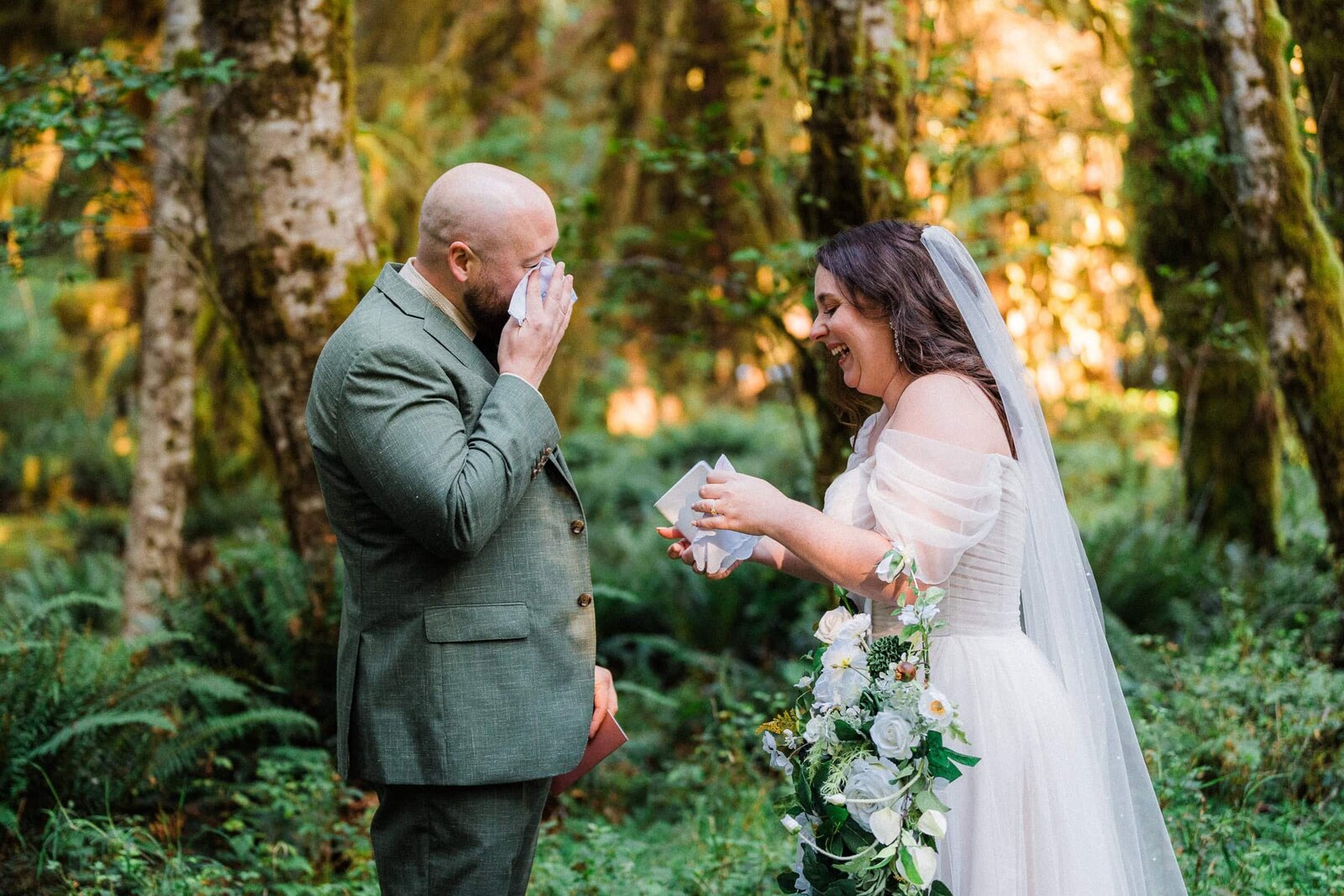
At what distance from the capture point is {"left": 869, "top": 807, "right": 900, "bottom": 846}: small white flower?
88.1 inches

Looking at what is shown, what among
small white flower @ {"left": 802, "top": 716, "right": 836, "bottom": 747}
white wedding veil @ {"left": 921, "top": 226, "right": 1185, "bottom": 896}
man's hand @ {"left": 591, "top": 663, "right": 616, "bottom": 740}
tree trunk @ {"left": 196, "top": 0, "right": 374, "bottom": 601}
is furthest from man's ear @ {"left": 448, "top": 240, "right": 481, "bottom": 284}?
tree trunk @ {"left": 196, "top": 0, "right": 374, "bottom": 601}

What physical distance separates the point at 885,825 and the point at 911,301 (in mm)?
1196

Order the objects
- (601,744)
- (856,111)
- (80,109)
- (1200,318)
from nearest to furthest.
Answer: (601,744) → (80,109) → (856,111) → (1200,318)

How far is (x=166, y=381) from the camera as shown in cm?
580

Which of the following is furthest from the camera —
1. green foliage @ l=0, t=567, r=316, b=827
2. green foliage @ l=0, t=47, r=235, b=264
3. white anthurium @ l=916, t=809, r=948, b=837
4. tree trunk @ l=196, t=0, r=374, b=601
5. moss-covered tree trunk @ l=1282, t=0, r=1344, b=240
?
moss-covered tree trunk @ l=1282, t=0, r=1344, b=240

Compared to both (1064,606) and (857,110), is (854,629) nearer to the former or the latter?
(1064,606)

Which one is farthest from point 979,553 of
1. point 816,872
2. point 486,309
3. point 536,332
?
point 486,309

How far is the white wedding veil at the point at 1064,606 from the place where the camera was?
2619mm

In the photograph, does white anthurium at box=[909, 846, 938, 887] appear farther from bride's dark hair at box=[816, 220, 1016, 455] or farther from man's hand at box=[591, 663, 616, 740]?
bride's dark hair at box=[816, 220, 1016, 455]

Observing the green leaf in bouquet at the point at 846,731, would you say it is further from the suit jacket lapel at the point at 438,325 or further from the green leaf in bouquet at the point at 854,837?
the suit jacket lapel at the point at 438,325

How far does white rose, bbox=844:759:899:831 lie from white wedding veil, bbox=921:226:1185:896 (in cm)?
62

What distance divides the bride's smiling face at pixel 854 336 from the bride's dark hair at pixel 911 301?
0.06 feet

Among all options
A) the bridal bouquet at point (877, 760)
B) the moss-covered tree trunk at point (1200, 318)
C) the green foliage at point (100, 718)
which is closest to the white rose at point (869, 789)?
the bridal bouquet at point (877, 760)

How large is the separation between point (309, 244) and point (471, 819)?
2614mm
